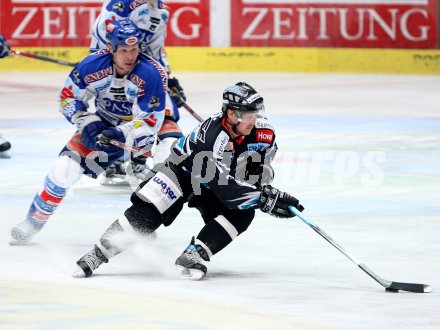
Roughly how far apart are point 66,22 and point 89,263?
11.8 meters

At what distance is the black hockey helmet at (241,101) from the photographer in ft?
20.4

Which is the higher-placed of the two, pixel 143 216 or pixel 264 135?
pixel 264 135

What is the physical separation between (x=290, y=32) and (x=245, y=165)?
11.3 metres

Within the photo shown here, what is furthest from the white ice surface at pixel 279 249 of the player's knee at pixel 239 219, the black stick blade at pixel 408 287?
the player's knee at pixel 239 219

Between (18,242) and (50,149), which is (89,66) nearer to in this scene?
(18,242)

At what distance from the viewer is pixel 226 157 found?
6.30m

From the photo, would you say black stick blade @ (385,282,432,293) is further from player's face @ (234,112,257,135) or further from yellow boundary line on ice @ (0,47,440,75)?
yellow boundary line on ice @ (0,47,440,75)

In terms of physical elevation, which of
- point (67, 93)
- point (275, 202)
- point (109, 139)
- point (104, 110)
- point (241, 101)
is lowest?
point (275, 202)

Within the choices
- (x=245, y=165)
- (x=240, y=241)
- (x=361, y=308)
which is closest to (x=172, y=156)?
(x=245, y=165)

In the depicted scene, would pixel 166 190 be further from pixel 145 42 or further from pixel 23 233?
pixel 145 42

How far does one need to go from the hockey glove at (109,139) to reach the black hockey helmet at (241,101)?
1.22 metres

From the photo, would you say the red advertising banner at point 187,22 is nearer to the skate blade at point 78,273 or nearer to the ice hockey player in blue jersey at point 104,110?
the ice hockey player in blue jersey at point 104,110

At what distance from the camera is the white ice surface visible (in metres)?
5.50

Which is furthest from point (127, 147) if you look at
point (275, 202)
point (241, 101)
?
point (275, 202)
